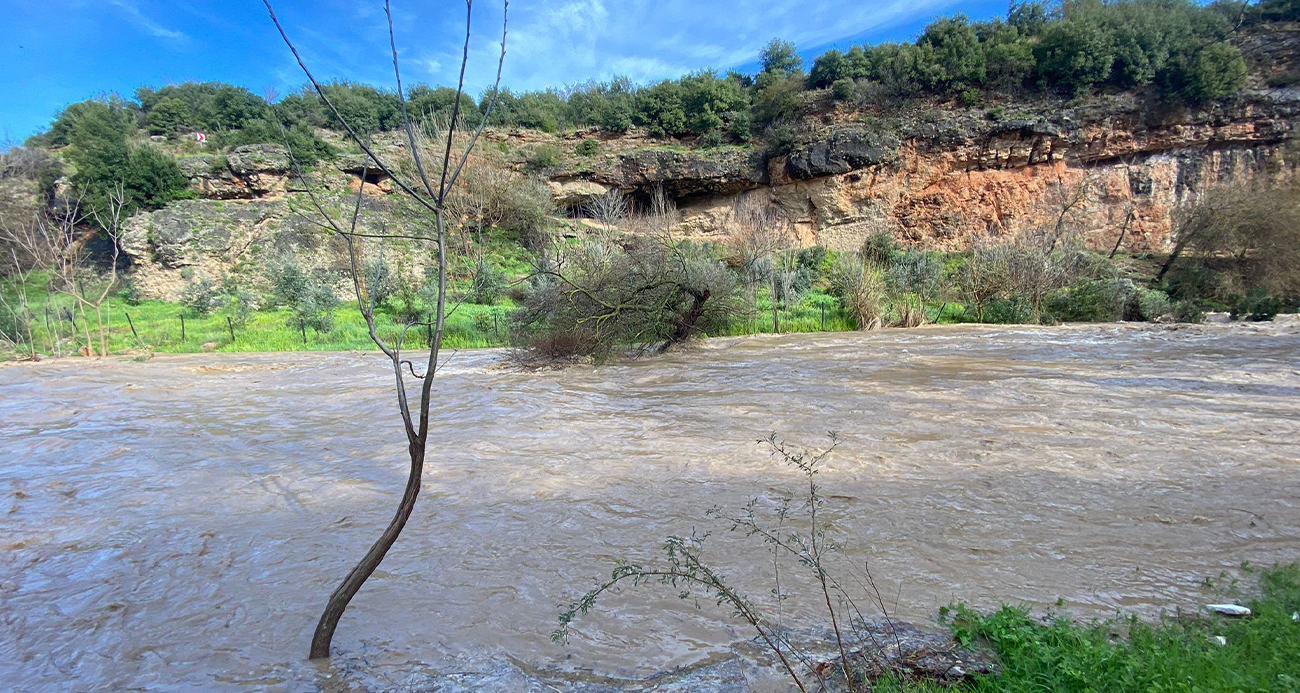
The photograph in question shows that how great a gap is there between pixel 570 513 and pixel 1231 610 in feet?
12.2

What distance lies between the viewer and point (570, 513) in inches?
173

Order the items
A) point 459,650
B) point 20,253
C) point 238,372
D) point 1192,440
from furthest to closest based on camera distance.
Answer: point 20,253, point 238,372, point 1192,440, point 459,650

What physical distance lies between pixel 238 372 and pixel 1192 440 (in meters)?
15.5

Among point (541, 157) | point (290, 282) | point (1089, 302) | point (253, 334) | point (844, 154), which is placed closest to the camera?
point (1089, 302)

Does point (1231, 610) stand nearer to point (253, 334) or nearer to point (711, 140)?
point (253, 334)

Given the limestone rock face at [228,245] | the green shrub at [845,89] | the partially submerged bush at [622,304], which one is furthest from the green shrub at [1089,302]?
the limestone rock face at [228,245]

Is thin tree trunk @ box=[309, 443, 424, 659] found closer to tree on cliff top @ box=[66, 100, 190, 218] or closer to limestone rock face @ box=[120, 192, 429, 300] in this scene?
limestone rock face @ box=[120, 192, 429, 300]

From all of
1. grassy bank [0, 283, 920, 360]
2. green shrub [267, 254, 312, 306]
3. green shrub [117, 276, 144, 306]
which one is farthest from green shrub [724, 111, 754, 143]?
green shrub [117, 276, 144, 306]

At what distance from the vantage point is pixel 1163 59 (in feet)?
83.3

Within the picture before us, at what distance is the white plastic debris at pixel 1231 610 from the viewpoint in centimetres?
265

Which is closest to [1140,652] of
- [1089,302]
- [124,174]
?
[1089,302]

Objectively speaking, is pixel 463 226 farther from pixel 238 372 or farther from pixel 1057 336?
pixel 1057 336

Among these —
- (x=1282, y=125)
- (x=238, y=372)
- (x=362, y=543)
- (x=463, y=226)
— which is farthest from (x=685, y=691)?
(x=1282, y=125)

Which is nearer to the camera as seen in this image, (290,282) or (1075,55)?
(290,282)
